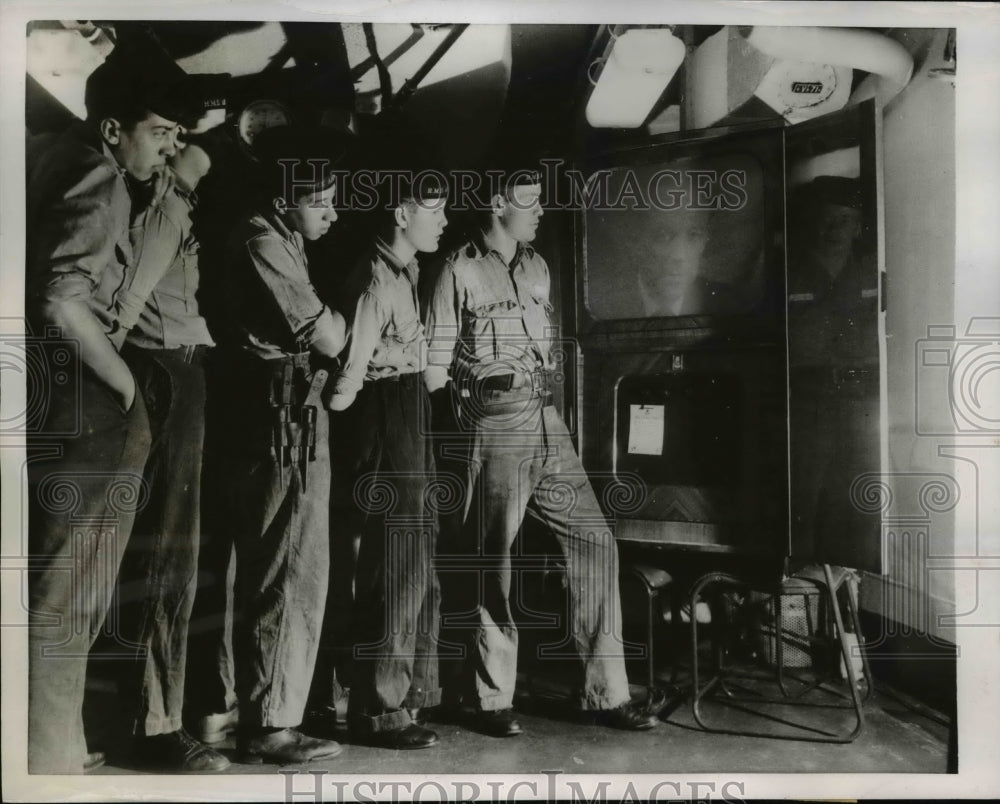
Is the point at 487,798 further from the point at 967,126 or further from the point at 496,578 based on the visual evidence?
the point at 967,126

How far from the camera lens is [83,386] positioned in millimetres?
1856

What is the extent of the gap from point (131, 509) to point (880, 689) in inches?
86.8

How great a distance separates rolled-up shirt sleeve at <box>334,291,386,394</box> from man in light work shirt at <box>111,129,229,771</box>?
0.37 m

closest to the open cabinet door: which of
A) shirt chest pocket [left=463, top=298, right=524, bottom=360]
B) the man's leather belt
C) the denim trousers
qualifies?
the denim trousers

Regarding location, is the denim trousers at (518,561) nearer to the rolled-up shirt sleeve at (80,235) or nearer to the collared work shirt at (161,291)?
the collared work shirt at (161,291)

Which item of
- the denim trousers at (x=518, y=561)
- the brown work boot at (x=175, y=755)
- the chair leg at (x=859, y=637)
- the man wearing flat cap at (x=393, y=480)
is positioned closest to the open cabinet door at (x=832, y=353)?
the chair leg at (x=859, y=637)

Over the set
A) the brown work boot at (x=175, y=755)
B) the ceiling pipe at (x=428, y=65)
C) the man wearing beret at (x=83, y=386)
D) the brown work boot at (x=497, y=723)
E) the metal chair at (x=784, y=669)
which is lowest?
the brown work boot at (x=175, y=755)

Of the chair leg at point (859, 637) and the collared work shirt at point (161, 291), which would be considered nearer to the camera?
the collared work shirt at point (161, 291)

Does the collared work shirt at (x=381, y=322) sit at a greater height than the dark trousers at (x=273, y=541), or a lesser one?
greater

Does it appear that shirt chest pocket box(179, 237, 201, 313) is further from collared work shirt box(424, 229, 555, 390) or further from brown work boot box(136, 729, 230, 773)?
brown work boot box(136, 729, 230, 773)

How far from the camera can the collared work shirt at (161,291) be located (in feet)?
6.02

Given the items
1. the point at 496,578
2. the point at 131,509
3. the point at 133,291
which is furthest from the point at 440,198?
the point at 131,509

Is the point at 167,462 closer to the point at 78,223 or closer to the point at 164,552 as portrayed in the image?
the point at 164,552

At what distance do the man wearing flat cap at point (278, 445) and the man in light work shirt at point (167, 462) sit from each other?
0.11m
